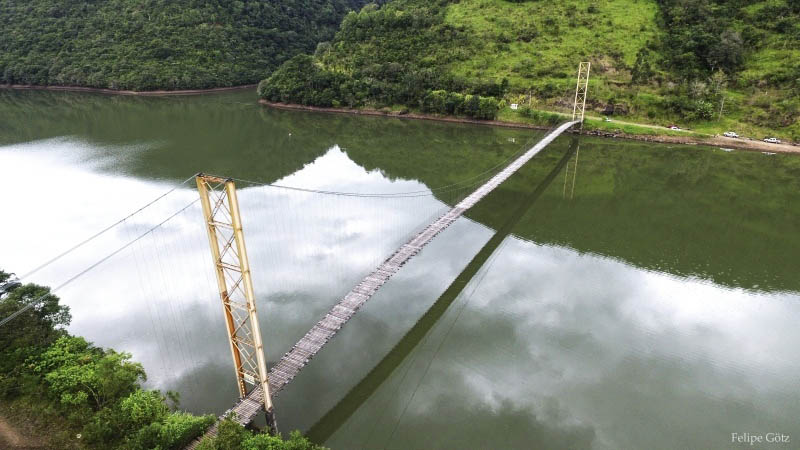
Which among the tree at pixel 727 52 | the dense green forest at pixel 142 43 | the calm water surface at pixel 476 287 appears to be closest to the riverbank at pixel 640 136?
the calm water surface at pixel 476 287

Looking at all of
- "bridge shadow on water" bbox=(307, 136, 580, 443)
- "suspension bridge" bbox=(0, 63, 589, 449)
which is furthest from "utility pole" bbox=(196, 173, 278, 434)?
"bridge shadow on water" bbox=(307, 136, 580, 443)

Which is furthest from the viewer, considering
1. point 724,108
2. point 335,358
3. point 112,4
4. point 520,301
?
point 112,4

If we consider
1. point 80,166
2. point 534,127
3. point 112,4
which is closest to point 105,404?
point 80,166

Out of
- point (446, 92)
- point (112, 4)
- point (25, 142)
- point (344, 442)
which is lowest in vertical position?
point (344, 442)

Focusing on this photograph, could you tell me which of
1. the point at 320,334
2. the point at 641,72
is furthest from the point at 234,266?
the point at 641,72

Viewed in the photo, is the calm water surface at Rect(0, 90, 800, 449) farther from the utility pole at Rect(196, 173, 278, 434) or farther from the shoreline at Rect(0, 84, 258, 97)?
the shoreline at Rect(0, 84, 258, 97)

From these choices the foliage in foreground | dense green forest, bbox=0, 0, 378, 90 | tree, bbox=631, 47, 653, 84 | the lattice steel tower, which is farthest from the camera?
dense green forest, bbox=0, 0, 378, 90

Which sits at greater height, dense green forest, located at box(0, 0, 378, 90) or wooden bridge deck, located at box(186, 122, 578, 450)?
dense green forest, located at box(0, 0, 378, 90)

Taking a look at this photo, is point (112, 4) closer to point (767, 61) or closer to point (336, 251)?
point (336, 251)
